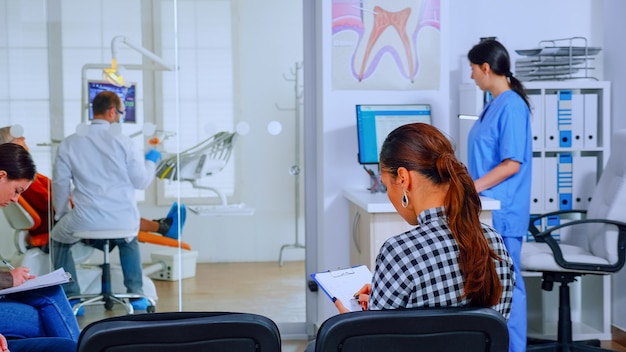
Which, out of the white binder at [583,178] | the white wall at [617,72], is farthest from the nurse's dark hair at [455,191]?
the white wall at [617,72]

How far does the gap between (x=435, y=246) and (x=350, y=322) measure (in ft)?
1.11

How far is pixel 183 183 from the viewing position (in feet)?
14.4

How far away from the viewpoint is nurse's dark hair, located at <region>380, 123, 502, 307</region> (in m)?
1.88

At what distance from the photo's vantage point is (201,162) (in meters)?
4.39

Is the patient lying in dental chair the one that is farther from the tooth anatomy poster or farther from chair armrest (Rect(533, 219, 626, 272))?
chair armrest (Rect(533, 219, 626, 272))

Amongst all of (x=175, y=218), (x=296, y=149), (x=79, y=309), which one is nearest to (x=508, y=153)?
(x=296, y=149)

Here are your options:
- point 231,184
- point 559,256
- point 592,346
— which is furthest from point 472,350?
point 231,184

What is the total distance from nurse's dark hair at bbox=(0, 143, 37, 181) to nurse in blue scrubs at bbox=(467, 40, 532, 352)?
181cm

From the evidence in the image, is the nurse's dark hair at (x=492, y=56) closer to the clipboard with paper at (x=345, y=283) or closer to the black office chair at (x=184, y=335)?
the clipboard with paper at (x=345, y=283)

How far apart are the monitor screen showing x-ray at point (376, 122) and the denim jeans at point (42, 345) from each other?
1.81 m

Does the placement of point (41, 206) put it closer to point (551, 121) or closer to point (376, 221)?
point (376, 221)

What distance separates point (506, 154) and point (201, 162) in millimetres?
1511

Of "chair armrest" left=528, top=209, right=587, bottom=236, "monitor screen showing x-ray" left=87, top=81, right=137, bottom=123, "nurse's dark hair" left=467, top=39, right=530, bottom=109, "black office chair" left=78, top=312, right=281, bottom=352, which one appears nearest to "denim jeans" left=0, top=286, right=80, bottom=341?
"black office chair" left=78, top=312, right=281, bottom=352

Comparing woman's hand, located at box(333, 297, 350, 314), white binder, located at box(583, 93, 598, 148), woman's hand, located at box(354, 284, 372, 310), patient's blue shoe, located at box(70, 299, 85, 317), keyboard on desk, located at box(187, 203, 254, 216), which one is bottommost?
patient's blue shoe, located at box(70, 299, 85, 317)
